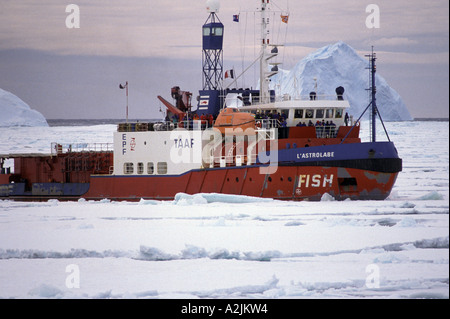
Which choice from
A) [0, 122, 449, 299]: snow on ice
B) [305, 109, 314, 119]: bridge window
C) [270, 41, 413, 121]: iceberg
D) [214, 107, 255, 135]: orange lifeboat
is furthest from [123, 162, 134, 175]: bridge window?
[270, 41, 413, 121]: iceberg

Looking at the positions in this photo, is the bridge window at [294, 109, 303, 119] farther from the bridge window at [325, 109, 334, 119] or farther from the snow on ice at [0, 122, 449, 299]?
the snow on ice at [0, 122, 449, 299]

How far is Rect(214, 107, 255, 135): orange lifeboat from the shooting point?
1024 inches

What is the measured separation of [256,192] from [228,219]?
457 cm

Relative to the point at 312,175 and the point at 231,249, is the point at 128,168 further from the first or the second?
the point at 231,249

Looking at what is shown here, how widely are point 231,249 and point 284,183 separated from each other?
8666mm

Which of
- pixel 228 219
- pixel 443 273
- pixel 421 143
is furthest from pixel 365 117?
pixel 443 273

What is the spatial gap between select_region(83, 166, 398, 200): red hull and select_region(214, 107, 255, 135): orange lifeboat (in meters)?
1.68

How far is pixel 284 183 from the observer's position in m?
24.4

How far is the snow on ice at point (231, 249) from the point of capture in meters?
12.9

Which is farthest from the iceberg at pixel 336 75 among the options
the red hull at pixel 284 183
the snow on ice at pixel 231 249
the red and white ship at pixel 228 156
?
the snow on ice at pixel 231 249

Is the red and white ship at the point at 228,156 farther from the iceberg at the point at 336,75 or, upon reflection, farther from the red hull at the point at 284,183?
the iceberg at the point at 336,75

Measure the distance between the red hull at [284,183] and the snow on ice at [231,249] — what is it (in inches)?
23.8

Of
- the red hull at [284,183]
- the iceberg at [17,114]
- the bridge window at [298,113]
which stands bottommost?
the red hull at [284,183]

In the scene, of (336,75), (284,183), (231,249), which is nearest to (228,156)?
(284,183)
